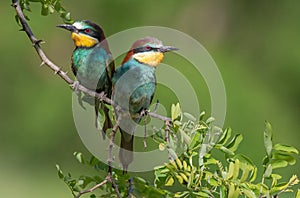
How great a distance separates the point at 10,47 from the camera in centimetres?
470

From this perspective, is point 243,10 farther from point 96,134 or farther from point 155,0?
point 96,134

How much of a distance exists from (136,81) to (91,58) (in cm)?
13

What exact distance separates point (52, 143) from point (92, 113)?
2.79m

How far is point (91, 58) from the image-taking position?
177cm

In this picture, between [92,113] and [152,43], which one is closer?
[92,113]

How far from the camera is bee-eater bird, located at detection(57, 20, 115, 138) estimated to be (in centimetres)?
169

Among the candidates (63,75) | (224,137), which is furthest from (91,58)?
(224,137)

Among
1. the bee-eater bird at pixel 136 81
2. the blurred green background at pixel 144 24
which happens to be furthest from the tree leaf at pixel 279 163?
the blurred green background at pixel 144 24

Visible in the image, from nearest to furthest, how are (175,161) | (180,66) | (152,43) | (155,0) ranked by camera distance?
(175,161) → (152,43) → (180,66) → (155,0)

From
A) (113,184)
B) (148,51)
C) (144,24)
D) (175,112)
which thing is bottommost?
(113,184)

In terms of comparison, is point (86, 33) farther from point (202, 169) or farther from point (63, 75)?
point (202, 169)

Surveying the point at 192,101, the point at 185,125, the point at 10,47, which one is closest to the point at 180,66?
the point at 10,47

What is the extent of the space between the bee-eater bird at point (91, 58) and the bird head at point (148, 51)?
6 cm

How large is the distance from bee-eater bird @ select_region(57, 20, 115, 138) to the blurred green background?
211 centimetres
